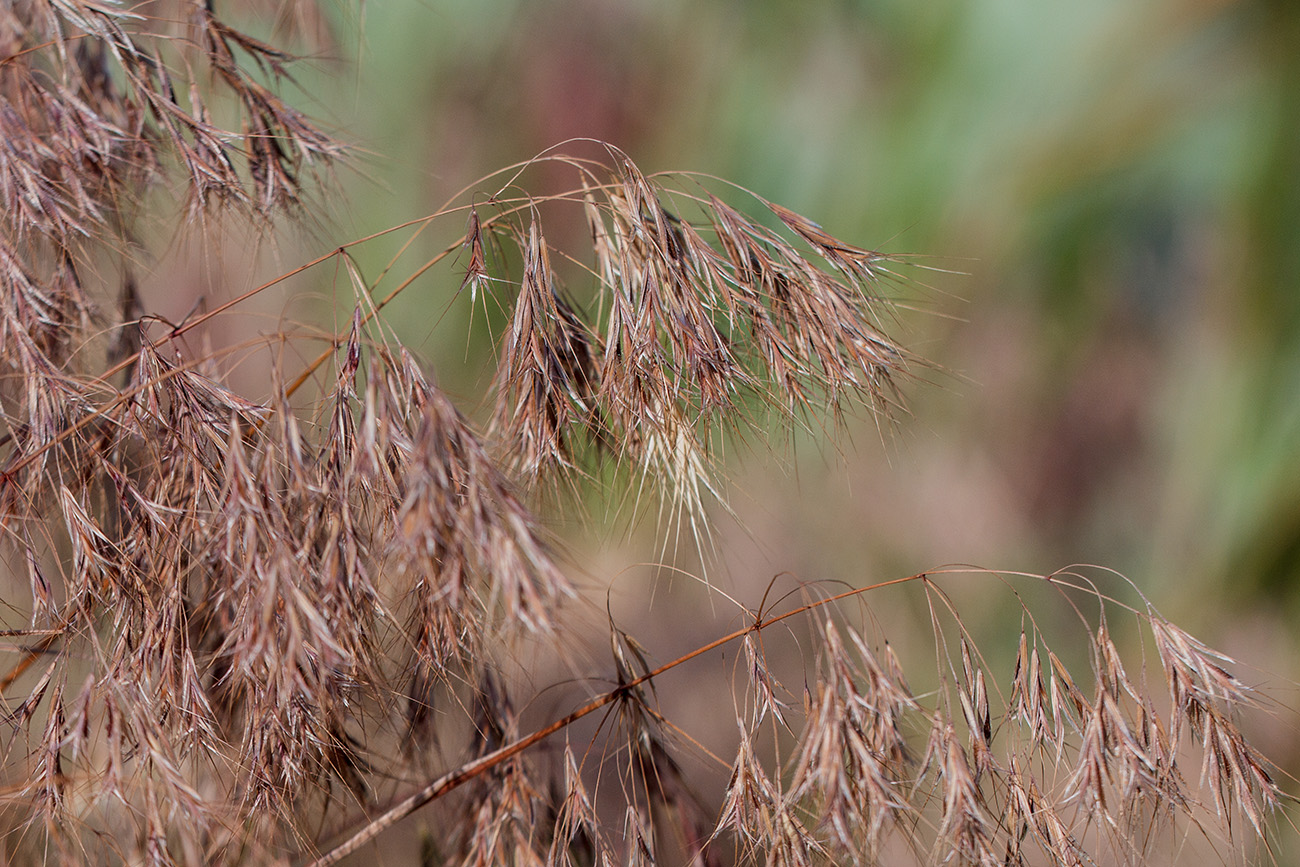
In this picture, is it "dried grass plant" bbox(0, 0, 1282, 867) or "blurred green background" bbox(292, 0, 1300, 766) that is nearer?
"dried grass plant" bbox(0, 0, 1282, 867)

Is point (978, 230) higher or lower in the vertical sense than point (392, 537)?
higher

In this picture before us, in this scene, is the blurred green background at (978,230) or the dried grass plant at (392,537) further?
the blurred green background at (978,230)

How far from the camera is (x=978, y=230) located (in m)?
1.31

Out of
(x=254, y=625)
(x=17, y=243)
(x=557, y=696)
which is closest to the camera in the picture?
(x=254, y=625)

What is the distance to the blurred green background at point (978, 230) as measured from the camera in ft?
4.16

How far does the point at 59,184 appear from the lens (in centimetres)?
86

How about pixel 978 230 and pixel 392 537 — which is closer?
pixel 392 537

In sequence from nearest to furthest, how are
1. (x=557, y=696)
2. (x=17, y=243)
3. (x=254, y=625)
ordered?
(x=254, y=625)
(x=17, y=243)
(x=557, y=696)

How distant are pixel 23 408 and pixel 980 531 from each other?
1481 millimetres

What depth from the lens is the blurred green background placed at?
49.9 inches

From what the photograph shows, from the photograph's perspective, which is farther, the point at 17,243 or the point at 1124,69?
the point at 1124,69

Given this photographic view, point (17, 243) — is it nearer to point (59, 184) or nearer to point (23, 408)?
point (59, 184)

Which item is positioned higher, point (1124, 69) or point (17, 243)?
point (1124, 69)

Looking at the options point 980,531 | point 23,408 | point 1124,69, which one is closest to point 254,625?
point 23,408
